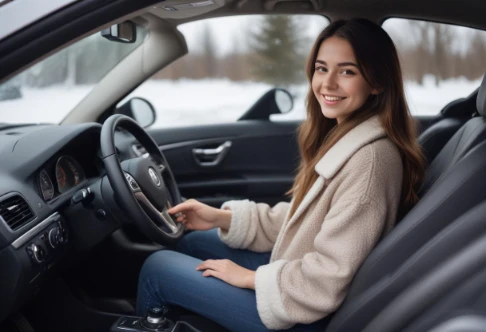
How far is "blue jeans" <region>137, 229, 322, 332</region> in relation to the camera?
5.04 feet

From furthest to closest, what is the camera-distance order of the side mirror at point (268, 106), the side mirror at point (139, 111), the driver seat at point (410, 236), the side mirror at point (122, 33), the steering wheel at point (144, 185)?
1. the side mirror at point (268, 106)
2. the side mirror at point (139, 111)
3. the steering wheel at point (144, 185)
4. the side mirror at point (122, 33)
5. the driver seat at point (410, 236)

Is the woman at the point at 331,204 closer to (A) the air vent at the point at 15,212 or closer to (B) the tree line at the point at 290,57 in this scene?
(A) the air vent at the point at 15,212

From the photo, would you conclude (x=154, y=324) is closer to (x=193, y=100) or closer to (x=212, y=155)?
(x=212, y=155)

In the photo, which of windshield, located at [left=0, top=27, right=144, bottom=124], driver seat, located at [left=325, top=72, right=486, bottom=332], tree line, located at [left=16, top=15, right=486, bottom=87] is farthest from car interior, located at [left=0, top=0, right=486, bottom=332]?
windshield, located at [left=0, top=27, right=144, bottom=124]

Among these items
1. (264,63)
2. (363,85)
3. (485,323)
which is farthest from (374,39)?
(264,63)

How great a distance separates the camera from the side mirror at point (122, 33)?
1.46 m

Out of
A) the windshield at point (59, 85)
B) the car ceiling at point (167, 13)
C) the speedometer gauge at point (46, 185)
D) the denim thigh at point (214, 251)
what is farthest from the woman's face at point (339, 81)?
the windshield at point (59, 85)

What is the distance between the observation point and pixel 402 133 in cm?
154

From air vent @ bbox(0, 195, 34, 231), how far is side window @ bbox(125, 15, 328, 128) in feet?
4.02

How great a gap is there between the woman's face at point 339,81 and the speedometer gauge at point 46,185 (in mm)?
939

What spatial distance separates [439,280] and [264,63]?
2913mm

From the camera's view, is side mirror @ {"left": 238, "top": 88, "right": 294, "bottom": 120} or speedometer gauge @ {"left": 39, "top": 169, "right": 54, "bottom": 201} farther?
side mirror @ {"left": 238, "top": 88, "right": 294, "bottom": 120}

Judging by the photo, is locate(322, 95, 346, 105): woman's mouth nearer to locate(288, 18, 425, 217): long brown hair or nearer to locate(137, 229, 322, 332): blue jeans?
locate(288, 18, 425, 217): long brown hair

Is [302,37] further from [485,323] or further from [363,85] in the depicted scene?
[485,323]
